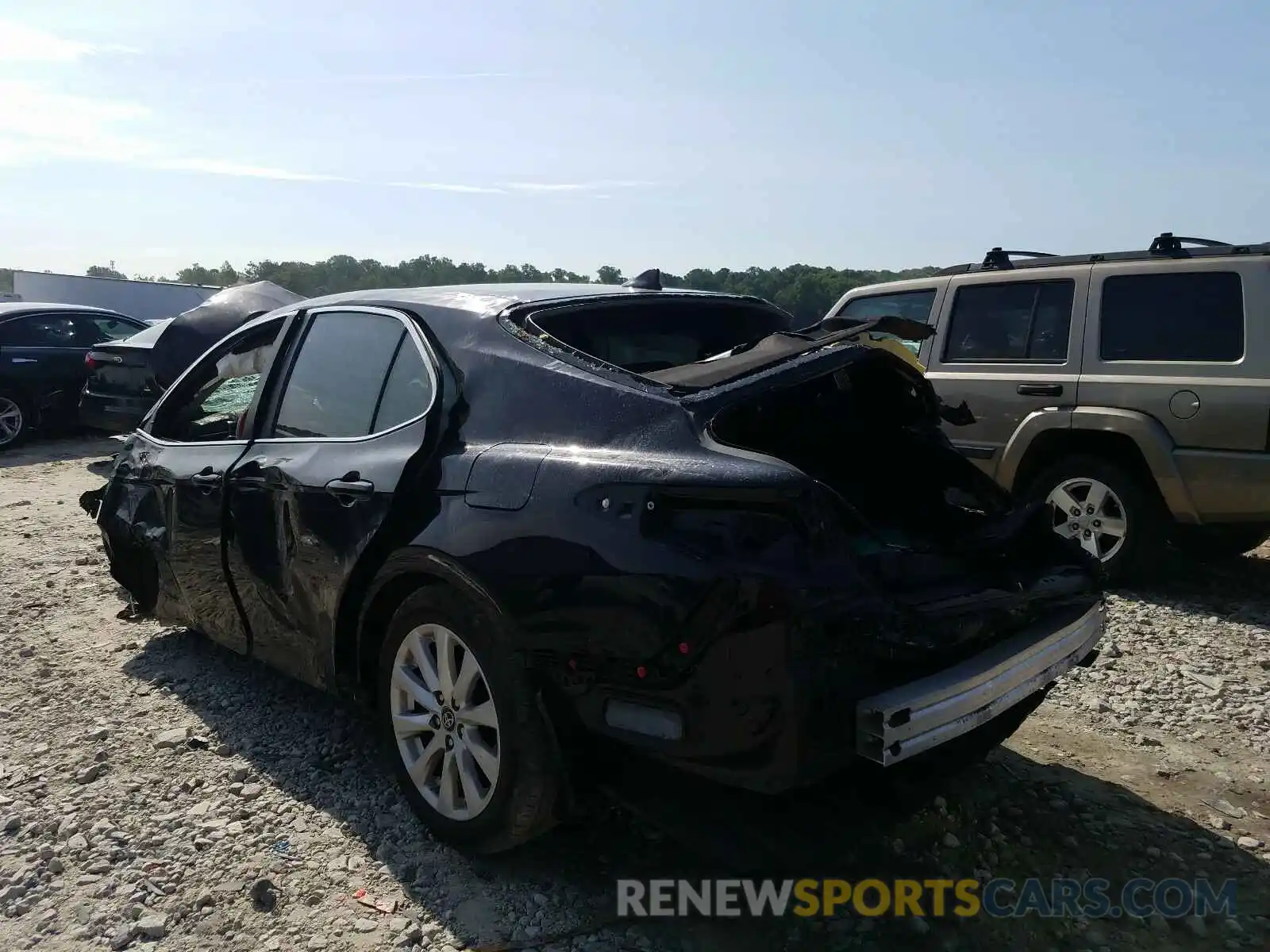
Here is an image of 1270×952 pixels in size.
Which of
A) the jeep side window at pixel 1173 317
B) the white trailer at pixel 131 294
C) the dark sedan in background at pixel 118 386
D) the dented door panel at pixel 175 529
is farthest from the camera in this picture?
the white trailer at pixel 131 294

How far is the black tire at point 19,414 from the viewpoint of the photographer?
11.6m

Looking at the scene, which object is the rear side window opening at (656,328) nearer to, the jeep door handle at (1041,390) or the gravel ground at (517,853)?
the gravel ground at (517,853)

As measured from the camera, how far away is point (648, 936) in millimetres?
2672

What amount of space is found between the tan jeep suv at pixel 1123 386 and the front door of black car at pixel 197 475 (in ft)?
14.5

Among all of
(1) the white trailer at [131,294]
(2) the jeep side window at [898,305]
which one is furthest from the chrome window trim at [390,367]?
(1) the white trailer at [131,294]

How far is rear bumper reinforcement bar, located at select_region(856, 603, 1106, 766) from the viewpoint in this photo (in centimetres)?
228

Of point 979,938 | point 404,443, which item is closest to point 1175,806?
point 979,938

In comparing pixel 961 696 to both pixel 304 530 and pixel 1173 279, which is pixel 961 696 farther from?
pixel 1173 279

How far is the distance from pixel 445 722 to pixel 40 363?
1145 centimetres

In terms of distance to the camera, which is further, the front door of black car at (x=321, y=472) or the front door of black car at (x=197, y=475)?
the front door of black car at (x=197, y=475)

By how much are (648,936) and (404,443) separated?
1.64 meters

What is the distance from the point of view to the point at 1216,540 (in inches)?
245

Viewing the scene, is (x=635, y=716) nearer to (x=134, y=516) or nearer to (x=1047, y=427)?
(x=134, y=516)

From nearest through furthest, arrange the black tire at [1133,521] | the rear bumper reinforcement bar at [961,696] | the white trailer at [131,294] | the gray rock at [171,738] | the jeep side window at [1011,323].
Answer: the rear bumper reinforcement bar at [961,696] → the gray rock at [171,738] → the black tire at [1133,521] → the jeep side window at [1011,323] → the white trailer at [131,294]
